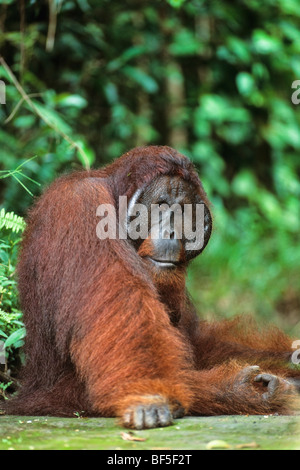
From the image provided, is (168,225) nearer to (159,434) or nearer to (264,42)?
(159,434)

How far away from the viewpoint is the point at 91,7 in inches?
315

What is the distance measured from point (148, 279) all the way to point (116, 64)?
4772 mm

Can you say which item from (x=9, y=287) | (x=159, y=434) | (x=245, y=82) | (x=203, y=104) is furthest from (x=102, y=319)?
(x=203, y=104)

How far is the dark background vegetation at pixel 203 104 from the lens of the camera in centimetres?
740

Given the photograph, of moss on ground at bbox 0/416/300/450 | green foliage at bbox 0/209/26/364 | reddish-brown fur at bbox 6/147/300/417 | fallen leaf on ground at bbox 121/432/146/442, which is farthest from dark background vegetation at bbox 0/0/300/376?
fallen leaf on ground at bbox 121/432/146/442

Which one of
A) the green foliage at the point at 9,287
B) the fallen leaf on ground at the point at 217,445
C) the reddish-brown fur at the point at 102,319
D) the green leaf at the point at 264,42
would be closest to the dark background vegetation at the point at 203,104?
the green leaf at the point at 264,42

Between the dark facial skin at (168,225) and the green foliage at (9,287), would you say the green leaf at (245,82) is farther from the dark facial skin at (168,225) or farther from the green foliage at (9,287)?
the dark facial skin at (168,225)

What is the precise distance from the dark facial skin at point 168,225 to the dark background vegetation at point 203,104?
8.78 ft

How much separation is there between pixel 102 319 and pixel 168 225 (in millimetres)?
759

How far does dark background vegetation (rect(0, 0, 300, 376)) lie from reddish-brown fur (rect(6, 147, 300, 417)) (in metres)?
2.66

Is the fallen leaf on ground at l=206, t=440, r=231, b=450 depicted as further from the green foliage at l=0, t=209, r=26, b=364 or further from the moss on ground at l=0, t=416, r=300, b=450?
the green foliage at l=0, t=209, r=26, b=364

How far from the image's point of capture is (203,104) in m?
9.41
